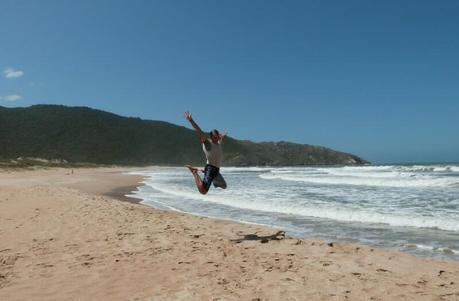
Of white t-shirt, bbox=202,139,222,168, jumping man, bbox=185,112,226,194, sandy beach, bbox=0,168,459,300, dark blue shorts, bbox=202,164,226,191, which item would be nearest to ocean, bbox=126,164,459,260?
sandy beach, bbox=0,168,459,300

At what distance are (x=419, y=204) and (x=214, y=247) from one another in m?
9.38

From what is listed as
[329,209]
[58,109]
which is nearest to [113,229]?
[329,209]

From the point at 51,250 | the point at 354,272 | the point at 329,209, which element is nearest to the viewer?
the point at 354,272

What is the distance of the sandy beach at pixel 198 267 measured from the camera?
477 cm

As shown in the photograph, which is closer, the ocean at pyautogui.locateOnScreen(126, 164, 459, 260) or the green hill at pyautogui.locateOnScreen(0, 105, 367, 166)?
the ocean at pyautogui.locateOnScreen(126, 164, 459, 260)

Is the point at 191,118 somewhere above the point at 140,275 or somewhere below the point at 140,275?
above

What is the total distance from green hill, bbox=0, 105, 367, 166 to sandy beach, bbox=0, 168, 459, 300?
93.9m

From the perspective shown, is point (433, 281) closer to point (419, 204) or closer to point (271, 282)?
point (271, 282)

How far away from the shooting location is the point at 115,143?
123 metres

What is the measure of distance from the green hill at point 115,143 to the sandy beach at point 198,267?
93.9 metres

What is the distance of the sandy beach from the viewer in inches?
188

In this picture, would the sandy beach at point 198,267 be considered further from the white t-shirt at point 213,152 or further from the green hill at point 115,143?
the green hill at point 115,143

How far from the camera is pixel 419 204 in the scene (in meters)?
13.9

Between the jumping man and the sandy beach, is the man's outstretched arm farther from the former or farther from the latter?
the sandy beach
